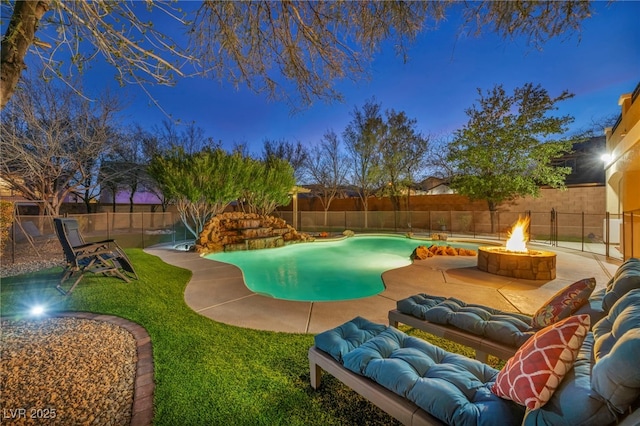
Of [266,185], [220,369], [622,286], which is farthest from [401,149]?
[220,369]

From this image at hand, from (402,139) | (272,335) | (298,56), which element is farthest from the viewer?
(402,139)

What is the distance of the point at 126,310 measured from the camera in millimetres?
3643

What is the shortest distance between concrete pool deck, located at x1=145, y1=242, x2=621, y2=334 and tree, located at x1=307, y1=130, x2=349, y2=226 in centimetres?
1334

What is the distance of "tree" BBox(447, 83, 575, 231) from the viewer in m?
11.6

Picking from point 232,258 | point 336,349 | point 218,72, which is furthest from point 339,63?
point 232,258

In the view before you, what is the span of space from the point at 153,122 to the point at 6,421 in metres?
19.9

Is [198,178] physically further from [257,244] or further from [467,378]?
[467,378]

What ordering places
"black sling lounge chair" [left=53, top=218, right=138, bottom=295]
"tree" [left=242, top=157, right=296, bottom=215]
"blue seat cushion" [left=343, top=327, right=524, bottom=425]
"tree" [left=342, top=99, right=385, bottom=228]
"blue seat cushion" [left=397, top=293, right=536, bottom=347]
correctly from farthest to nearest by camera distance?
"tree" [left=342, top=99, right=385, bottom=228] → "tree" [left=242, top=157, right=296, bottom=215] → "black sling lounge chair" [left=53, top=218, right=138, bottom=295] → "blue seat cushion" [left=397, top=293, right=536, bottom=347] → "blue seat cushion" [left=343, top=327, right=524, bottom=425]

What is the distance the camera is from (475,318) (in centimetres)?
234

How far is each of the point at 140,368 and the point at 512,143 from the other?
14.6 metres

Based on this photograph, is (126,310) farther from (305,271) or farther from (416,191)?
(416,191)

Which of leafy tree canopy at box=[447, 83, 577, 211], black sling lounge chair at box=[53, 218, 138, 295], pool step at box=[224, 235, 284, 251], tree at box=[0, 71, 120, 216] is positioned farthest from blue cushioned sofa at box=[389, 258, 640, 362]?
leafy tree canopy at box=[447, 83, 577, 211]

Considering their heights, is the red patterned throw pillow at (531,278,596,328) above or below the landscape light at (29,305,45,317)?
above

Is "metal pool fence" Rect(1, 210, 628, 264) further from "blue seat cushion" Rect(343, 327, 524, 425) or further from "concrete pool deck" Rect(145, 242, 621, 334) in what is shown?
"blue seat cushion" Rect(343, 327, 524, 425)
